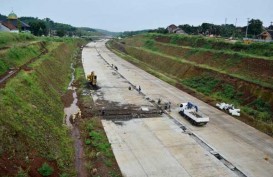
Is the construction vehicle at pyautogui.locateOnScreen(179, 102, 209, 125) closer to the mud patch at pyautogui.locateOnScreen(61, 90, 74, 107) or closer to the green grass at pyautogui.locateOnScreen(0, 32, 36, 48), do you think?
the mud patch at pyautogui.locateOnScreen(61, 90, 74, 107)

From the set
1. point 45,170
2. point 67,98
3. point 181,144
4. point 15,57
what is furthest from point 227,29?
point 45,170

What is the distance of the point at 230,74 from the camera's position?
44.1 meters

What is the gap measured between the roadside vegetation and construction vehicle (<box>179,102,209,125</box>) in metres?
5.20

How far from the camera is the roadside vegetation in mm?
33875

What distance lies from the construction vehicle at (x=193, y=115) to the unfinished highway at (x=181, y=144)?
0.55m

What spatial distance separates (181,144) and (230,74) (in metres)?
22.6

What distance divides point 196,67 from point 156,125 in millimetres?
25317

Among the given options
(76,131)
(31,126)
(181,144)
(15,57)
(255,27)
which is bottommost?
(181,144)

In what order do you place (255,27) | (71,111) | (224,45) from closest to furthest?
(71,111), (224,45), (255,27)

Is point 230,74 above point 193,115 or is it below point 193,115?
above

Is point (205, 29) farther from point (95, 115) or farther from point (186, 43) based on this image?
point (95, 115)

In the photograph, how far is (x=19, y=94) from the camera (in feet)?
79.7

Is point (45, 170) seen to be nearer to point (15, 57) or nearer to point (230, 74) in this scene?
point (15, 57)

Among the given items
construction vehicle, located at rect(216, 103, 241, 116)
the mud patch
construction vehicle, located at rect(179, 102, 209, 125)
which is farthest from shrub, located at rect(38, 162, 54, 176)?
construction vehicle, located at rect(216, 103, 241, 116)
